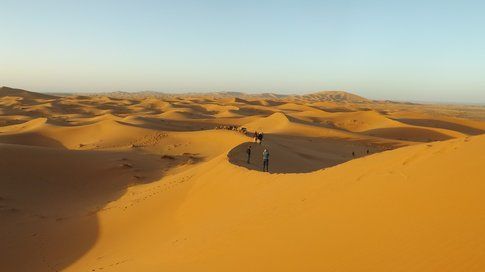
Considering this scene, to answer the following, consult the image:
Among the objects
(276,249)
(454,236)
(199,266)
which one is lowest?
(199,266)

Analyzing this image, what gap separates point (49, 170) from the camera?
17.8 metres

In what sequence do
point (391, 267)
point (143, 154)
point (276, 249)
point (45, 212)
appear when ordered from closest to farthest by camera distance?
point (391, 267)
point (276, 249)
point (45, 212)
point (143, 154)

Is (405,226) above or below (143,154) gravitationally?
above

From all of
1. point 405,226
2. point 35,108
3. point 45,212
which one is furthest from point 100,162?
point 35,108

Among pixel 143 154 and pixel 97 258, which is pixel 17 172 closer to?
pixel 143 154

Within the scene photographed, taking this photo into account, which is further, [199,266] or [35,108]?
[35,108]

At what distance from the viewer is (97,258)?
933 cm

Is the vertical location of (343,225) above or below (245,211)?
above

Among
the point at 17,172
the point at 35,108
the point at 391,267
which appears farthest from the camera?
the point at 35,108

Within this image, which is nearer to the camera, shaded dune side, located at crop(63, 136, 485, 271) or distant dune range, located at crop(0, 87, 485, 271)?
shaded dune side, located at crop(63, 136, 485, 271)

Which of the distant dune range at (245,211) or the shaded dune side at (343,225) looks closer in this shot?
the shaded dune side at (343,225)

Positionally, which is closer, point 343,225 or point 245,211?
point 343,225

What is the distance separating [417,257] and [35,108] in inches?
2257

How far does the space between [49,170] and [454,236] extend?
54.4ft
